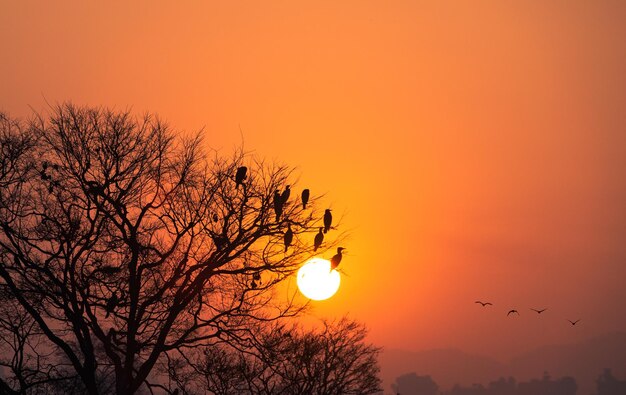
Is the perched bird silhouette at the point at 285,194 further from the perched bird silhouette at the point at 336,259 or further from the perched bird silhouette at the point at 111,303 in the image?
the perched bird silhouette at the point at 111,303

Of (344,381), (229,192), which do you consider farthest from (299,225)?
(344,381)

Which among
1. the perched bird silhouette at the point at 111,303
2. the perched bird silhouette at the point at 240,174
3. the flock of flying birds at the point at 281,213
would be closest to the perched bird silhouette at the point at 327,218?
the flock of flying birds at the point at 281,213

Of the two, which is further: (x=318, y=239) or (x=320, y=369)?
(x=320, y=369)

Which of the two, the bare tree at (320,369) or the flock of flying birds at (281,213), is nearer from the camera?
the flock of flying birds at (281,213)

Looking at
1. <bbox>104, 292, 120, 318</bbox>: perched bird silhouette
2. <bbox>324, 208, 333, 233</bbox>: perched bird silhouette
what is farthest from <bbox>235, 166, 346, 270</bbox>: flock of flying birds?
<bbox>104, 292, 120, 318</bbox>: perched bird silhouette

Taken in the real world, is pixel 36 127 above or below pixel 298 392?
above

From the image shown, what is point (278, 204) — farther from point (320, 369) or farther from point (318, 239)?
point (320, 369)

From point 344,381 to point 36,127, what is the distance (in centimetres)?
2390

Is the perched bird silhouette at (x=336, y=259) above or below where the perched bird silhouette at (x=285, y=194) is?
below

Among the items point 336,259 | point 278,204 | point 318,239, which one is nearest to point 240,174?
point 278,204

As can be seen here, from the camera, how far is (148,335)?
24625 millimetres

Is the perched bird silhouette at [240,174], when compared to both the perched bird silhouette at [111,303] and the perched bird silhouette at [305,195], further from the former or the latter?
the perched bird silhouette at [111,303]

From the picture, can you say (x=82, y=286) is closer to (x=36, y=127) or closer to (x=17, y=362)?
(x=17, y=362)

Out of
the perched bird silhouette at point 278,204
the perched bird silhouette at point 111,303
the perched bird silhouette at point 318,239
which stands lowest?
the perched bird silhouette at point 111,303
